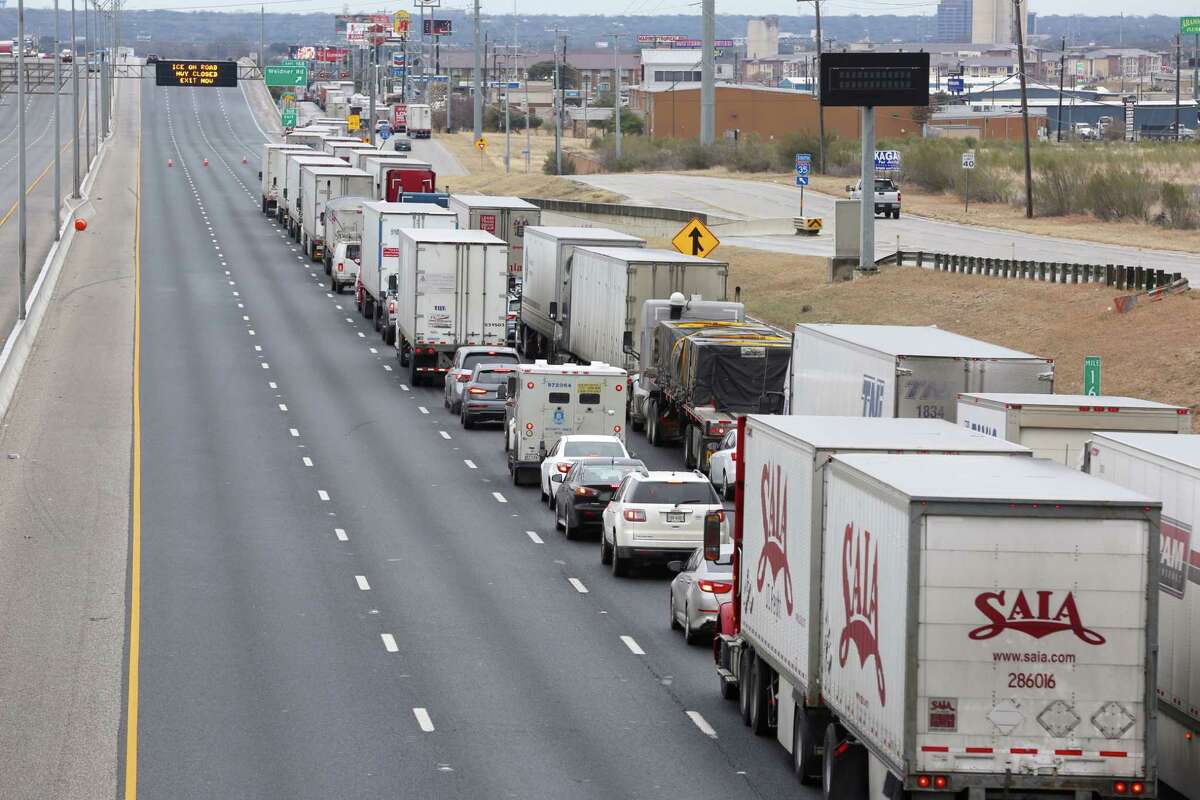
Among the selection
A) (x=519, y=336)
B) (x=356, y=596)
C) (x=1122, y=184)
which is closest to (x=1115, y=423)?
(x=356, y=596)

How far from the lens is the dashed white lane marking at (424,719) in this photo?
2106cm

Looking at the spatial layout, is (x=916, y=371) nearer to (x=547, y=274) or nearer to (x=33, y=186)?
(x=547, y=274)

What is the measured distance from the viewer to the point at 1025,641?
1477 cm

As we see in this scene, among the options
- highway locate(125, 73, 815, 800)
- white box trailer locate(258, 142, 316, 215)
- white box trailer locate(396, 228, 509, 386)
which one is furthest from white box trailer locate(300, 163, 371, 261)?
highway locate(125, 73, 815, 800)

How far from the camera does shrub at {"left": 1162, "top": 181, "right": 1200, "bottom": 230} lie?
77.2 metres

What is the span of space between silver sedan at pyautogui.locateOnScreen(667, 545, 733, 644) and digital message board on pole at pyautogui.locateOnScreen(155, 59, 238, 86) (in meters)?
82.2

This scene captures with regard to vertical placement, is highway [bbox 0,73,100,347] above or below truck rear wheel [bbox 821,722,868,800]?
above

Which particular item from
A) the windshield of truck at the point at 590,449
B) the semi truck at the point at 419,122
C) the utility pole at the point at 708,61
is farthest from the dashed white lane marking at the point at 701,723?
the semi truck at the point at 419,122

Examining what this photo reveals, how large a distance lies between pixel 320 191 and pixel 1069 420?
193 feet

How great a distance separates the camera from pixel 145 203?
10169cm

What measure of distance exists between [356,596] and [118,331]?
33261 millimetres

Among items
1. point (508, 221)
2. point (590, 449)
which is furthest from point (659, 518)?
point (508, 221)

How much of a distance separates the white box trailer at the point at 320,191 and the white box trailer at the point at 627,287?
86.2 feet

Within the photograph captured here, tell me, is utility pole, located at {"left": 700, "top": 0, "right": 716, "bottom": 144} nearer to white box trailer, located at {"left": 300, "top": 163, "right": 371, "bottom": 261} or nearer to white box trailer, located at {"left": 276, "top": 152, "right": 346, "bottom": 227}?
white box trailer, located at {"left": 276, "top": 152, "right": 346, "bottom": 227}
